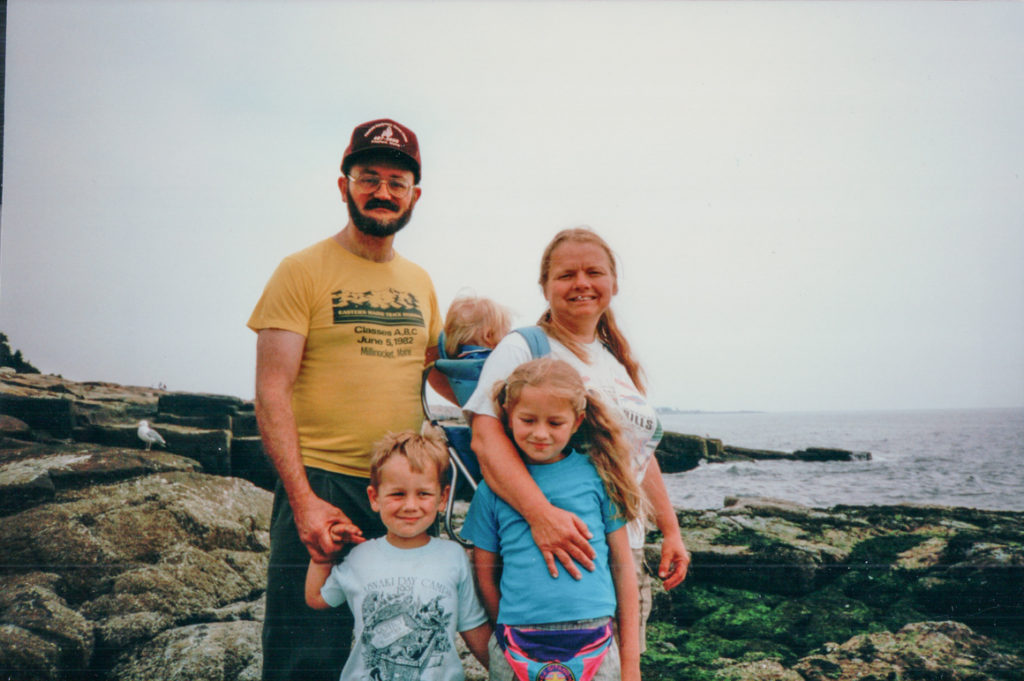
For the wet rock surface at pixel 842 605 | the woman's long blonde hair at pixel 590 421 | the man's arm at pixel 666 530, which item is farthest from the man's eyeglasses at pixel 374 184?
the wet rock surface at pixel 842 605

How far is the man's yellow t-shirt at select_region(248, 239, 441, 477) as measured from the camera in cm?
204

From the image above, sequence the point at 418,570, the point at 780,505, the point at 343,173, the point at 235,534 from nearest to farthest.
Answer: the point at 418,570 < the point at 343,173 < the point at 235,534 < the point at 780,505

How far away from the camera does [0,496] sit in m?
3.43

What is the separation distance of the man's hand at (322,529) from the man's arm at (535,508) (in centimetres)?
52

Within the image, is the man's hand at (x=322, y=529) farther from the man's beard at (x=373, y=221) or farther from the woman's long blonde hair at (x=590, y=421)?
the man's beard at (x=373, y=221)

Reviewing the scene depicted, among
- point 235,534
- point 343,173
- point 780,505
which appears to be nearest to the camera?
point 343,173

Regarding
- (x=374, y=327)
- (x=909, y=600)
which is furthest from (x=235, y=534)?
(x=909, y=600)

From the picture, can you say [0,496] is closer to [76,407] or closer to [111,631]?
[76,407]

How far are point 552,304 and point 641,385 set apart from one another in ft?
1.65

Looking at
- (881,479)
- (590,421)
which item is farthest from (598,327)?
(881,479)

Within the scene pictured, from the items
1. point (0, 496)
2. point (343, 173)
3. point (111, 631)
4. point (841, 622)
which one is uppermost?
point (343, 173)

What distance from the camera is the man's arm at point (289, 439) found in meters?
1.85

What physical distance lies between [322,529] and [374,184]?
1.25 meters

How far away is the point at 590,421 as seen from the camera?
1.85 metres
